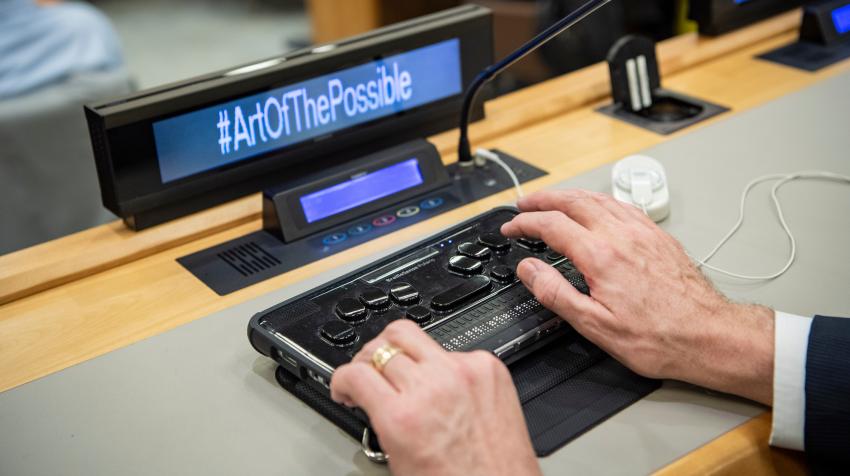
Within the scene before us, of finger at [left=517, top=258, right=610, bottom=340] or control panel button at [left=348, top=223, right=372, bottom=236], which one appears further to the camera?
control panel button at [left=348, top=223, right=372, bottom=236]

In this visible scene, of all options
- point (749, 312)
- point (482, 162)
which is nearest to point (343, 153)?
point (482, 162)

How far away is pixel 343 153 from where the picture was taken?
4.70ft

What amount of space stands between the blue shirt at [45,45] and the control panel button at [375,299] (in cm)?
189

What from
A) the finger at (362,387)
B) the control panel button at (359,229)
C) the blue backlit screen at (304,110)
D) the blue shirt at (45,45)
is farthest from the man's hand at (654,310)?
the blue shirt at (45,45)

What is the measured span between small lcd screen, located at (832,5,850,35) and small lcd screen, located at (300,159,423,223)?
0.94m

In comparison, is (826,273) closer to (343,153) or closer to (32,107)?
(343,153)

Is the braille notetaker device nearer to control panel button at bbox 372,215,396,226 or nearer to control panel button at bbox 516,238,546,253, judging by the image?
control panel button at bbox 516,238,546,253

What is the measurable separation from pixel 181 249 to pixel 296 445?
46 cm

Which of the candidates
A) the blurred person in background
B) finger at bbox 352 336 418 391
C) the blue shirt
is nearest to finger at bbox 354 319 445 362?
finger at bbox 352 336 418 391

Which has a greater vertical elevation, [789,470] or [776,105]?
[776,105]

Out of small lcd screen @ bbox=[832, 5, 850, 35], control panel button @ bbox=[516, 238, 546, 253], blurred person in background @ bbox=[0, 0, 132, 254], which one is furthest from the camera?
blurred person in background @ bbox=[0, 0, 132, 254]

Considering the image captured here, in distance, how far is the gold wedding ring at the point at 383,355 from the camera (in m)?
0.88

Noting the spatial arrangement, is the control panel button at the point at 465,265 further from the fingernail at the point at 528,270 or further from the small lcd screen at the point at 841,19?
the small lcd screen at the point at 841,19

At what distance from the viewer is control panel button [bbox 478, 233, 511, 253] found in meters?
1.14
